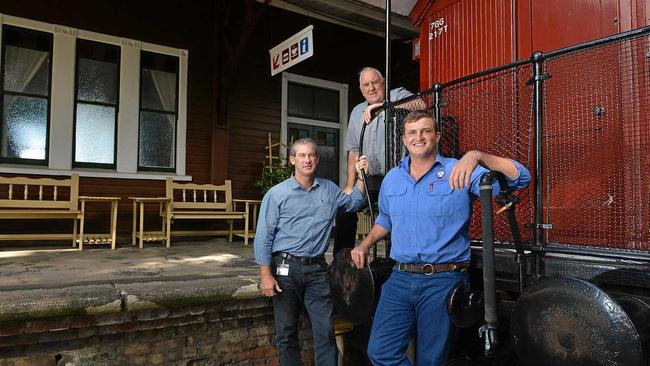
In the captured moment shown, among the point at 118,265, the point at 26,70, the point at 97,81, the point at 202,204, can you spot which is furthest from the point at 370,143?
the point at 26,70

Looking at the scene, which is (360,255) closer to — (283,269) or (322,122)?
(283,269)

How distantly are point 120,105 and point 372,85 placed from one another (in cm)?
465

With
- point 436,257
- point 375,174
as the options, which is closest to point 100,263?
point 375,174

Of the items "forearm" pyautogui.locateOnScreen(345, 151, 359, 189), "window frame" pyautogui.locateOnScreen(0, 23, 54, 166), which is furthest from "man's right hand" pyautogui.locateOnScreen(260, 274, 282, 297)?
"window frame" pyautogui.locateOnScreen(0, 23, 54, 166)

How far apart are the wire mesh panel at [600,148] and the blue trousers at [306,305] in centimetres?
148

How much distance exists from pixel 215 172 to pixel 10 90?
2.92m

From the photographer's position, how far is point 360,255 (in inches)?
105

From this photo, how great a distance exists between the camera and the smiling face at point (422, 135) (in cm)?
228

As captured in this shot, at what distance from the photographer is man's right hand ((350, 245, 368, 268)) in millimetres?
2674

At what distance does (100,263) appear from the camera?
441 centimetres

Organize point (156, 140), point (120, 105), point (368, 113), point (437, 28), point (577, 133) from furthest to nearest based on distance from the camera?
point (156, 140) → point (120, 105) → point (437, 28) → point (368, 113) → point (577, 133)

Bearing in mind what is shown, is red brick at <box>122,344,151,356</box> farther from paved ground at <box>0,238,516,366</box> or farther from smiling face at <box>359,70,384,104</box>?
smiling face at <box>359,70,384,104</box>

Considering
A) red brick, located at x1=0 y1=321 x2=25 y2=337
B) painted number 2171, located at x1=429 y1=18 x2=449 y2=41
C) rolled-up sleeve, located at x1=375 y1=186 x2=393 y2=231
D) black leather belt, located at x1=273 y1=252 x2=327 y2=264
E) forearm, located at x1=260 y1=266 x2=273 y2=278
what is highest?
painted number 2171, located at x1=429 y1=18 x2=449 y2=41

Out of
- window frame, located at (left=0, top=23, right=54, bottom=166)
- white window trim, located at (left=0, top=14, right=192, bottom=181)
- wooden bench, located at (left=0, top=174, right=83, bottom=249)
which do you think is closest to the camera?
wooden bench, located at (left=0, top=174, right=83, bottom=249)
